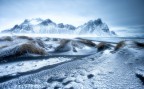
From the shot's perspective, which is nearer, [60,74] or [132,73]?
[132,73]

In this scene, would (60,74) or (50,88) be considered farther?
(60,74)

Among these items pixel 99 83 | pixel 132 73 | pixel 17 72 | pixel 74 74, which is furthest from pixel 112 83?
pixel 17 72

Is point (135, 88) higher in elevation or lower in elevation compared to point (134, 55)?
lower

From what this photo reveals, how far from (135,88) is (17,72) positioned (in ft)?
16.4

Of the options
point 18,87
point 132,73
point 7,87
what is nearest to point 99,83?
point 132,73

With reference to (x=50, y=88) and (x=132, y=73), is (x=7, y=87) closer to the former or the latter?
(x=50, y=88)

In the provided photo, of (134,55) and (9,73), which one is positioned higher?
(134,55)

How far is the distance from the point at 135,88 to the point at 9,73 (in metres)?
5.21

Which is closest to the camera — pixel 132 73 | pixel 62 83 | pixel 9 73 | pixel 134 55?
pixel 62 83

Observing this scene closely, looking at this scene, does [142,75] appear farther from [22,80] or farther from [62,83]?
[22,80]

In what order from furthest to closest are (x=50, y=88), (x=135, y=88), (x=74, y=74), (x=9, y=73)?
(x=9, y=73)
(x=74, y=74)
(x=50, y=88)
(x=135, y=88)

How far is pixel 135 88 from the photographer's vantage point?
4578mm

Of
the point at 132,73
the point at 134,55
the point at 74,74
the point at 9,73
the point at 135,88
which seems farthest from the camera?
the point at 134,55

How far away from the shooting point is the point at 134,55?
24.9 feet
